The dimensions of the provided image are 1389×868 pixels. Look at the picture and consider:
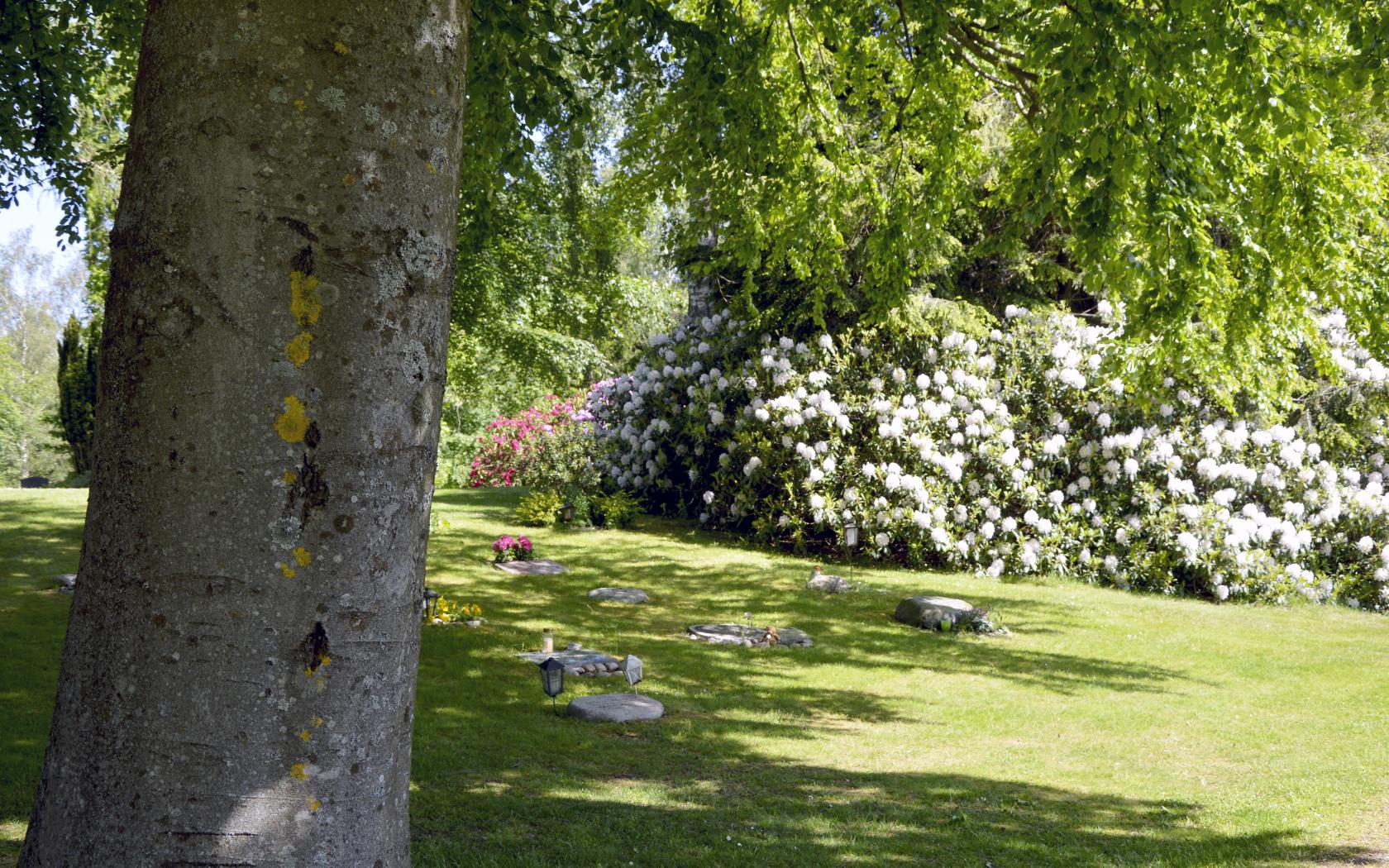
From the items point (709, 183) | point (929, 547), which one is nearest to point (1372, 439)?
point (929, 547)

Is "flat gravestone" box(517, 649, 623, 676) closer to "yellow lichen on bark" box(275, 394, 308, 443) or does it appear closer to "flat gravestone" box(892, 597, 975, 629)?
"flat gravestone" box(892, 597, 975, 629)

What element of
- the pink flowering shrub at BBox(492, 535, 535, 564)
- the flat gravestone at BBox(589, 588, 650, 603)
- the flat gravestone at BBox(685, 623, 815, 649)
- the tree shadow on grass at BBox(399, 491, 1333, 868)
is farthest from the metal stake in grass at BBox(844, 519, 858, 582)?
the pink flowering shrub at BBox(492, 535, 535, 564)

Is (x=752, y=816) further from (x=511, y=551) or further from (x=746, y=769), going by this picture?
(x=511, y=551)

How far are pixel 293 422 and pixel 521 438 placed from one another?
17962 mm

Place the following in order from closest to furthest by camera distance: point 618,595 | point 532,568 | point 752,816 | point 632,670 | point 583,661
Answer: point 752,816
point 632,670
point 583,661
point 618,595
point 532,568

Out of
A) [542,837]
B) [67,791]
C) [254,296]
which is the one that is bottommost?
[542,837]

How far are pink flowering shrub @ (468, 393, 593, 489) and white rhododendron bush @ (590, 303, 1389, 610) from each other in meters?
5.46

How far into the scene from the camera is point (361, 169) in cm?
249

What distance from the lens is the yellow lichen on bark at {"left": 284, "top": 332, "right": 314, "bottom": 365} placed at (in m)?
2.40

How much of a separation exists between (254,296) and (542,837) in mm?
3110

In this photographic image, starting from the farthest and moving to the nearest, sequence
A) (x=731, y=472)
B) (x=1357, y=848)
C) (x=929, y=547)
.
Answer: (x=731, y=472)
(x=929, y=547)
(x=1357, y=848)

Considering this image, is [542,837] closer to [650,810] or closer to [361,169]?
[650,810]

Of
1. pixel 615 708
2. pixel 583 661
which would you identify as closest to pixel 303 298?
pixel 615 708

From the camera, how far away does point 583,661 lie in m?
7.95
